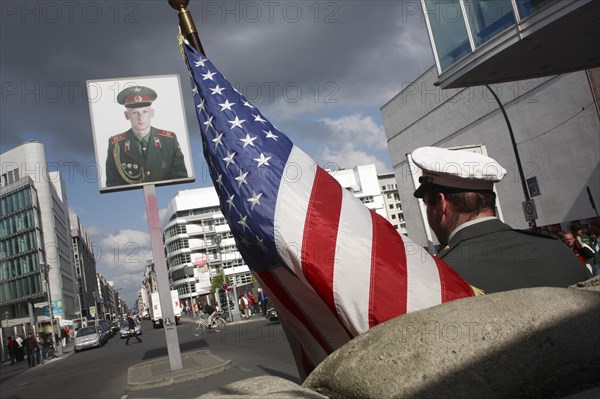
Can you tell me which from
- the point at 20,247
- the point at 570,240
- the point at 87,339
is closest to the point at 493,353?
the point at 570,240

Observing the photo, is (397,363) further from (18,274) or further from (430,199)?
(18,274)

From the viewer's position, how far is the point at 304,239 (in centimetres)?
259

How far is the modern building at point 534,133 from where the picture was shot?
99.0ft

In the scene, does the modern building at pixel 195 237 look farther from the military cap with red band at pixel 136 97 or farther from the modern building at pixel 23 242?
the military cap with red band at pixel 136 97

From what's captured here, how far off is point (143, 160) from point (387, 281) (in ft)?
44.7

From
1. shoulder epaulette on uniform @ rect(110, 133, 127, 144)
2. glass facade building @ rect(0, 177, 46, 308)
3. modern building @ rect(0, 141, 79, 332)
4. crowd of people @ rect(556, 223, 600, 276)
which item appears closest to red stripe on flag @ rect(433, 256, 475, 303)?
crowd of people @ rect(556, 223, 600, 276)

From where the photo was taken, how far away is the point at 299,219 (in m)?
2.65

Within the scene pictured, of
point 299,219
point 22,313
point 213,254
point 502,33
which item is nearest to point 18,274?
point 22,313

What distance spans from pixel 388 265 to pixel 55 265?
93312 mm

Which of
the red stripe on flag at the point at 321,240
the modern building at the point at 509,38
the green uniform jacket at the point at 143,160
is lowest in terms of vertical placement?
the red stripe on flag at the point at 321,240

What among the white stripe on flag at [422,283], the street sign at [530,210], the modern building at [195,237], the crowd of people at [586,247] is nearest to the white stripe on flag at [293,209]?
the white stripe on flag at [422,283]

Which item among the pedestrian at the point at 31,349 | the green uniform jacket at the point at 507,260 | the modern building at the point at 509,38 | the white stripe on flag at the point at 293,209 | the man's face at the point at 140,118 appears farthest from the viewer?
the pedestrian at the point at 31,349

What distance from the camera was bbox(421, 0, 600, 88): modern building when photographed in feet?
42.8

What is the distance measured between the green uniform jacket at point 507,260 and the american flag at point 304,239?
14 centimetres
